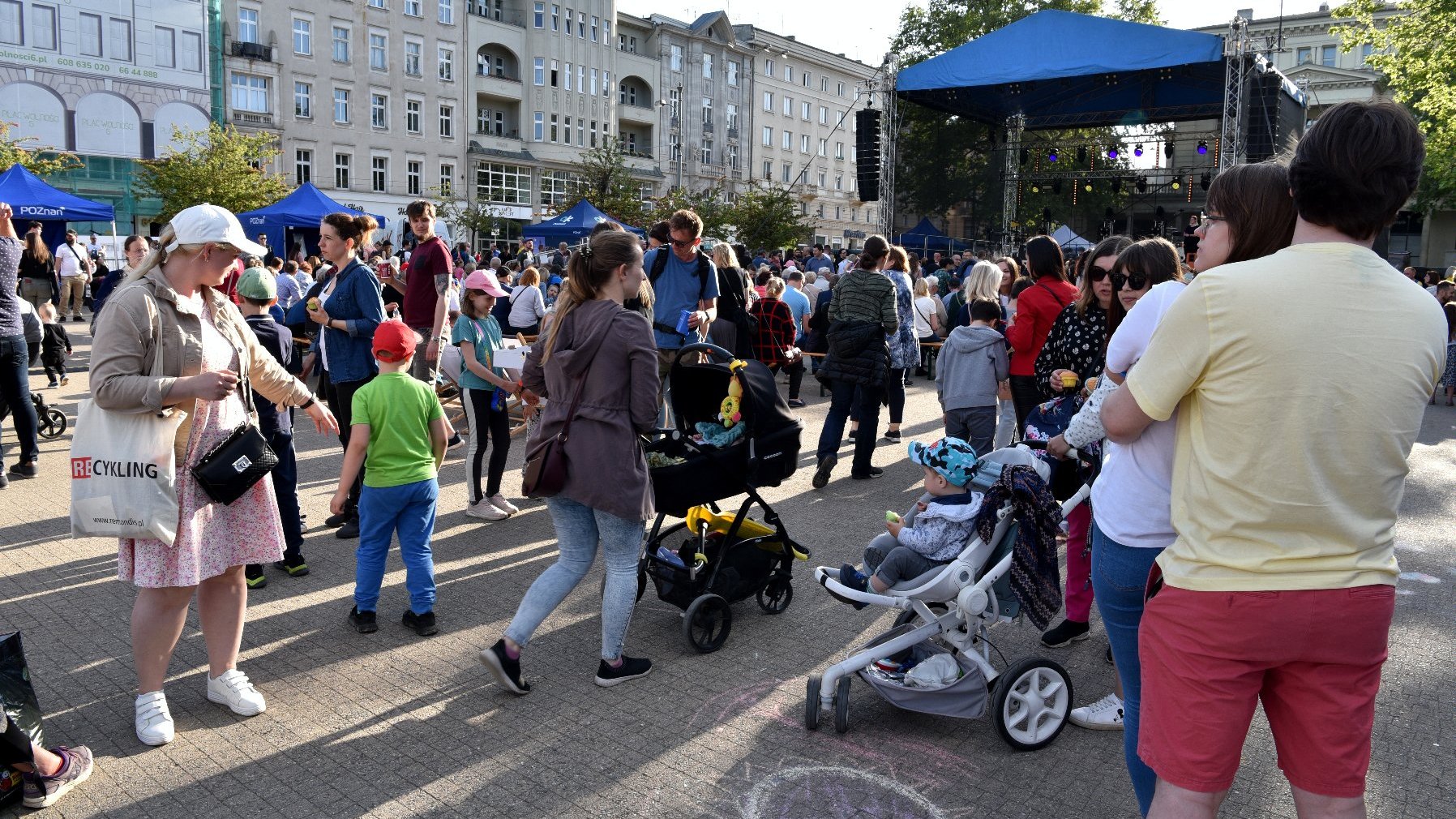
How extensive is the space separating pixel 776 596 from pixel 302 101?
50.3m

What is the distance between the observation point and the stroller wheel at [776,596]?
5239 millimetres

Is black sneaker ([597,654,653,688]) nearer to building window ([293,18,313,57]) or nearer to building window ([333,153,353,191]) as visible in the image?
building window ([333,153,353,191])

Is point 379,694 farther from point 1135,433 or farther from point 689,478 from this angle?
point 1135,433

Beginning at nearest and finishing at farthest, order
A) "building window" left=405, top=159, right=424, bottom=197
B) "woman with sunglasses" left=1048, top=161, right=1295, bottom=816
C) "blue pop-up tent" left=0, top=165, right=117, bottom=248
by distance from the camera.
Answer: "woman with sunglasses" left=1048, top=161, right=1295, bottom=816 → "blue pop-up tent" left=0, top=165, right=117, bottom=248 → "building window" left=405, top=159, right=424, bottom=197

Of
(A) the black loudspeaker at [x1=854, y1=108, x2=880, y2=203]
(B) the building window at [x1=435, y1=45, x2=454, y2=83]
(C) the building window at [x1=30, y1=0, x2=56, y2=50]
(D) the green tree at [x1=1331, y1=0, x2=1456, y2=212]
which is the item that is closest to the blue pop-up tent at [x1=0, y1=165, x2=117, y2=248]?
→ (A) the black loudspeaker at [x1=854, y1=108, x2=880, y2=203]

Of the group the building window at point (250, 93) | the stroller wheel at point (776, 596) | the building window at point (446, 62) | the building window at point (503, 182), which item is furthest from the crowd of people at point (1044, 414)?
the building window at point (446, 62)

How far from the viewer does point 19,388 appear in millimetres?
7598

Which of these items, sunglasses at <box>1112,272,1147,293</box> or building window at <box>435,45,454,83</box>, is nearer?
sunglasses at <box>1112,272,1147,293</box>

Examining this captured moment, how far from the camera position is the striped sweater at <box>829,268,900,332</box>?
8156mm

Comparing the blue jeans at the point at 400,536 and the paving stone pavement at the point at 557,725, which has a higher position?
A: the blue jeans at the point at 400,536

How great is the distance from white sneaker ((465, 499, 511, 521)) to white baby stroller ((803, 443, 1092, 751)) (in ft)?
11.3

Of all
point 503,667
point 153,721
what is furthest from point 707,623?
point 153,721

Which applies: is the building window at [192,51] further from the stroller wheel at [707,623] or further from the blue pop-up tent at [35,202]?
the stroller wheel at [707,623]

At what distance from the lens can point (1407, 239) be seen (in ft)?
183
